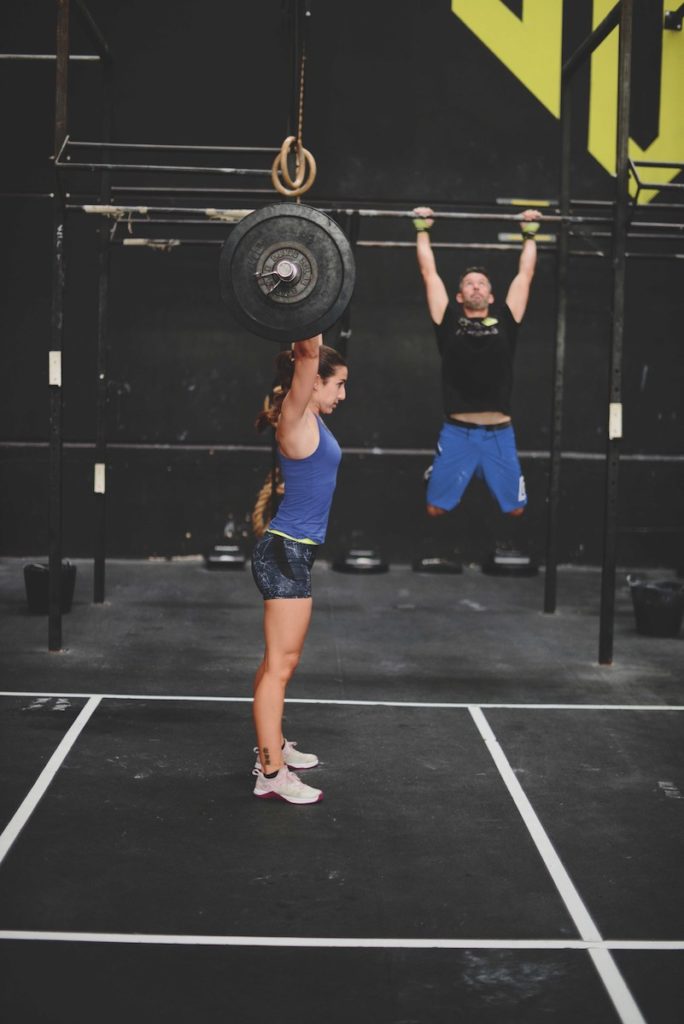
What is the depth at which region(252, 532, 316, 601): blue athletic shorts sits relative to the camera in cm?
337

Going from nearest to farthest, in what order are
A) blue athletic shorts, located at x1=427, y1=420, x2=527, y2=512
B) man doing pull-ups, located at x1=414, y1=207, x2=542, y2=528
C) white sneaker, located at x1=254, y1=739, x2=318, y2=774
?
white sneaker, located at x1=254, y1=739, x2=318, y2=774, man doing pull-ups, located at x1=414, y1=207, x2=542, y2=528, blue athletic shorts, located at x1=427, y1=420, x2=527, y2=512

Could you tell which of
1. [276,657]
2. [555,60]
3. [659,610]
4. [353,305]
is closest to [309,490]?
[276,657]

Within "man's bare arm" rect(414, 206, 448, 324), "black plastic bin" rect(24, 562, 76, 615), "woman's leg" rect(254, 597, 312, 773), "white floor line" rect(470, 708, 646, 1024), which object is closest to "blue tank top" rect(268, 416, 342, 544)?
"woman's leg" rect(254, 597, 312, 773)

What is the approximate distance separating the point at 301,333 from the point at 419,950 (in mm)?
1664

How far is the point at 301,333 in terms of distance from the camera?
3.28 meters

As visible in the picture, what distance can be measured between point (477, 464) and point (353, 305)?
3.06m

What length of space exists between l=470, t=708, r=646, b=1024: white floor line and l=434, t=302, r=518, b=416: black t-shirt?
2002mm

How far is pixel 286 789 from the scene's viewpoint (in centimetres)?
347

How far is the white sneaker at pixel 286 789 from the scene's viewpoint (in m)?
3.46

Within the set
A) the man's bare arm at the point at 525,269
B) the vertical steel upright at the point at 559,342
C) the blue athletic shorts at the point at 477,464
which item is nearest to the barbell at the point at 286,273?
the man's bare arm at the point at 525,269

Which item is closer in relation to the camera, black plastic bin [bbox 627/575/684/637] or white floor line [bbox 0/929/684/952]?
white floor line [bbox 0/929/684/952]

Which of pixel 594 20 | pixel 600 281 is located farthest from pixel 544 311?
pixel 594 20

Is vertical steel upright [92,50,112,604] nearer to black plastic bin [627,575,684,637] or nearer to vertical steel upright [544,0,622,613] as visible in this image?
vertical steel upright [544,0,622,613]

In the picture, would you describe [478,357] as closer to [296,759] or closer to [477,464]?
[477,464]
